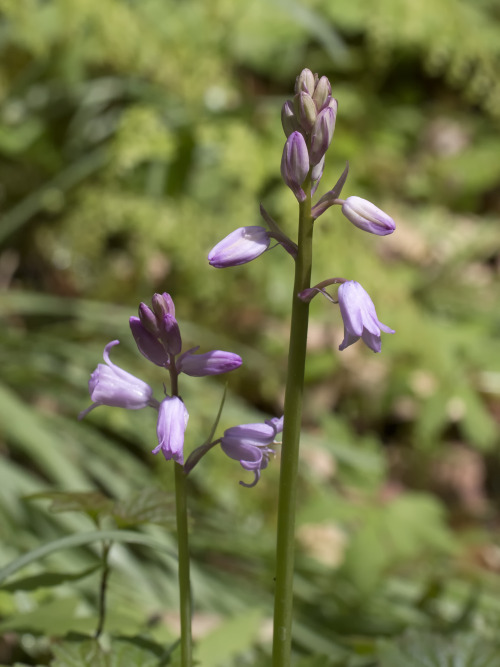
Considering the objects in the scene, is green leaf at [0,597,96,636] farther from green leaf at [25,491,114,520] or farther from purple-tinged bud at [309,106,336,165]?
purple-tinged bud at [309,106,336,165]

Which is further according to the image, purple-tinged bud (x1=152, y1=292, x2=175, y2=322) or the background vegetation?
the background vegetation

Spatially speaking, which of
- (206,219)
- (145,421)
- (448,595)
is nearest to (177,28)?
(206,219)

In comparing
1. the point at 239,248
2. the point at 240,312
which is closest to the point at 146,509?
the point at 239,248

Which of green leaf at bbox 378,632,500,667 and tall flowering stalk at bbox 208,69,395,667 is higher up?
tall flowering stalk at bbox 208,69,395,667

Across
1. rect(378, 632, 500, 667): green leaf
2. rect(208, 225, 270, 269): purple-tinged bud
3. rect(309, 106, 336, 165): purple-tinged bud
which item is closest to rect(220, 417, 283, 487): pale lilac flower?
rect(208, 225, 270, 269): purple-tinged bud

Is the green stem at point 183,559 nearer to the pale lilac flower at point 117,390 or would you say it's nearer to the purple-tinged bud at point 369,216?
the pale lilac flower at point 117,390

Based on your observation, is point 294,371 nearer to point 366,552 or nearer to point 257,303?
→ point 366,552

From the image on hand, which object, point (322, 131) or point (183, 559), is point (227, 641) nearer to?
point (183, 559)
